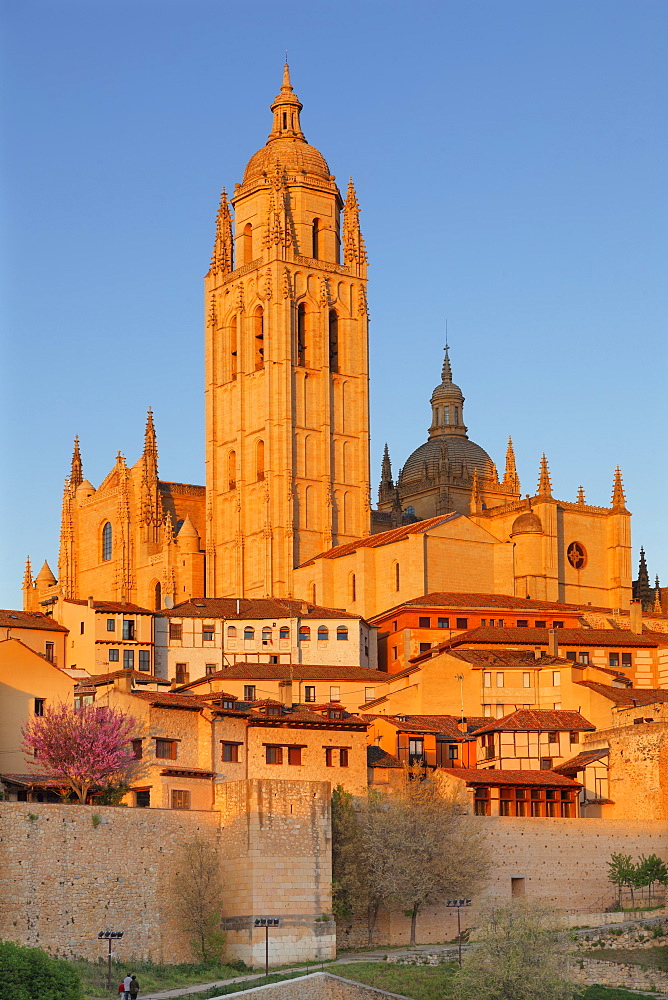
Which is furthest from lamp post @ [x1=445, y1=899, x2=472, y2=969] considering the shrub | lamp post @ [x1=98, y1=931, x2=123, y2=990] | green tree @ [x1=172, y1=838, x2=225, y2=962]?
the shrub

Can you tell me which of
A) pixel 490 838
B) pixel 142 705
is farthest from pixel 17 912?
pixel 490 838

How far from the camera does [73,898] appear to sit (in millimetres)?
55594

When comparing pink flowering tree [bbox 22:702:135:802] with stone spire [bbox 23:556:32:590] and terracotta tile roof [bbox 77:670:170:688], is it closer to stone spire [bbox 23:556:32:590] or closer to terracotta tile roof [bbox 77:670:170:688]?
terracotta tile roof [bbox 77:670:170:688]

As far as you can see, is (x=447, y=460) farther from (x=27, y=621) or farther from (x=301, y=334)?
(x=27, y=621)

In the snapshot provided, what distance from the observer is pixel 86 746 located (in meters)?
62.7

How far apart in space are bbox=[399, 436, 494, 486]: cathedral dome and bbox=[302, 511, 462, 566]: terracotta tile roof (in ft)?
80.0

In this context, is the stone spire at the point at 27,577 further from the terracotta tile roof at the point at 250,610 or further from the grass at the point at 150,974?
the grass at the point at 150,974

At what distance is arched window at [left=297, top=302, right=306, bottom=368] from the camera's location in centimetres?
11261

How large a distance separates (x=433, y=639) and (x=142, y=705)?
2995 centimetres

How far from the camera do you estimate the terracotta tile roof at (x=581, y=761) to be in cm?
7256

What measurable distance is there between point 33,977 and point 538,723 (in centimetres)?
3011

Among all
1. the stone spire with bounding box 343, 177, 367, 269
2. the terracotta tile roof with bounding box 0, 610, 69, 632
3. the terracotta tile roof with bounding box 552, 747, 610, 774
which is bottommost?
the terracotta tile roof with bounding box 552, 747, 610, 774

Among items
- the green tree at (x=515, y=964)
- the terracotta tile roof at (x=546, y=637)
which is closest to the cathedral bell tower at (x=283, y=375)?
the terracotta tile roof at (x=546, y=637)

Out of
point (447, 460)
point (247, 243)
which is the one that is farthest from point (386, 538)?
point (447, 460)
